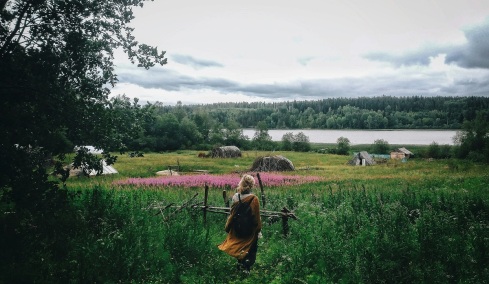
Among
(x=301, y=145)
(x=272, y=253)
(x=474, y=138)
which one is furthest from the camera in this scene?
(x=301, y=145)

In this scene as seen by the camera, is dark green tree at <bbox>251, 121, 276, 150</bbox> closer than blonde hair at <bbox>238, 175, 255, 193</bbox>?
No

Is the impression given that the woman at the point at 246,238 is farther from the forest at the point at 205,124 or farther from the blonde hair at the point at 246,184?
the forest at the point at 205,124

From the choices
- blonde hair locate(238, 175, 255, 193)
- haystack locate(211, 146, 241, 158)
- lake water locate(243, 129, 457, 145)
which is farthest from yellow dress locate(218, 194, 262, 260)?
lake water locate(243, 129, 457, 145)

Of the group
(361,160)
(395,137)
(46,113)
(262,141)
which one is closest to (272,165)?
(361,160)

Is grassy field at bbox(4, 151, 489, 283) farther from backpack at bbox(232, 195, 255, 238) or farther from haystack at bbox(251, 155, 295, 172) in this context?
haystack at bbox(251, 155, 295, 172)

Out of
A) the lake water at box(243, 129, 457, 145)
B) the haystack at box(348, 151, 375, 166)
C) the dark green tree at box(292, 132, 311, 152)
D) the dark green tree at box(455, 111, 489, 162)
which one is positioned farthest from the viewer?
the lake water at box(243, 129, 457, 145)

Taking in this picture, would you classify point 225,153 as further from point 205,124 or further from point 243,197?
point 243,197

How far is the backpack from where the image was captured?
706cm

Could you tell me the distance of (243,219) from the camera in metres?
7.08

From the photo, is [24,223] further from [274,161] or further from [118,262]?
[274,161]

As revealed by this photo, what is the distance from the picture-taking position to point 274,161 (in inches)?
1625

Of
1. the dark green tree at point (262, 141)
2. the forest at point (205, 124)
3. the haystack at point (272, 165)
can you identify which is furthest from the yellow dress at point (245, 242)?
the dark green tree at point (262, 141)

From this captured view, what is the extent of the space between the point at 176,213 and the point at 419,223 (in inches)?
290

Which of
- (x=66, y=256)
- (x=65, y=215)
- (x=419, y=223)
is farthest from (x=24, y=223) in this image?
(x=419, y=223)
